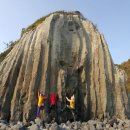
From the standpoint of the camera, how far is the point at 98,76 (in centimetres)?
2123

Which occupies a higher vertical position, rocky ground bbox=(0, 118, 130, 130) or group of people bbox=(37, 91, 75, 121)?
group of people bbox=(37, 91, 75, 121)

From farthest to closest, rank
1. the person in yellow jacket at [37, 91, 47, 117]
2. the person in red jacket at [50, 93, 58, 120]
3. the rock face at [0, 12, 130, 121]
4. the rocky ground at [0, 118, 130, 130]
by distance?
1. the rock face at [0, 12, 130, 121]
2. the person in red jacket at [50, 93, 58, 120]
3. the person in yellow jacket at [37, 91, 47, 117]
4. the rocky ground at [0, 118, 130, 130]

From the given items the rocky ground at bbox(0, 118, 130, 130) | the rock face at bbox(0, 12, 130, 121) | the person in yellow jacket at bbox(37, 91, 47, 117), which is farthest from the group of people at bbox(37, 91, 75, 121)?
the rocky ground at bbox(0, 118, 130, 130)

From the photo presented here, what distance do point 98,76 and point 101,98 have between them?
5.17ft

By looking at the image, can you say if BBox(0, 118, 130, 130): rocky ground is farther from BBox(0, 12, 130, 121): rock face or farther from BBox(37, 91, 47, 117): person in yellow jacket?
BBox(37, 91, 47, 117): person in yellow jacket

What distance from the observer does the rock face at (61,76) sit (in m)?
19.5

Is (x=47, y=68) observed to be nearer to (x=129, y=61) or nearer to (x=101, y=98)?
(x=101, y=98)

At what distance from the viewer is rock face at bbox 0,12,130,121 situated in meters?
19.5

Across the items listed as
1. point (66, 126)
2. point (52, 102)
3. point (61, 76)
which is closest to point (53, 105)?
point (52, 102)

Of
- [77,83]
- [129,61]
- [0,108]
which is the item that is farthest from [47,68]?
[129,61]

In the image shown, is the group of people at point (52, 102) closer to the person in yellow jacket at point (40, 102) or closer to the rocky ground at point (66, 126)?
the person in yellow jacket at point (40, 102)

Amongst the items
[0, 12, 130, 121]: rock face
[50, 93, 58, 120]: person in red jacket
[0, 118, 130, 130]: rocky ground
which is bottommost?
[0, 118, 130, 130]: rocky ground

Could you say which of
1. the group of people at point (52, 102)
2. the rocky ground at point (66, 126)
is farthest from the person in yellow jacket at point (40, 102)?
the rocky ground at point (66, 126)

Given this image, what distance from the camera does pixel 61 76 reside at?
808 inches
